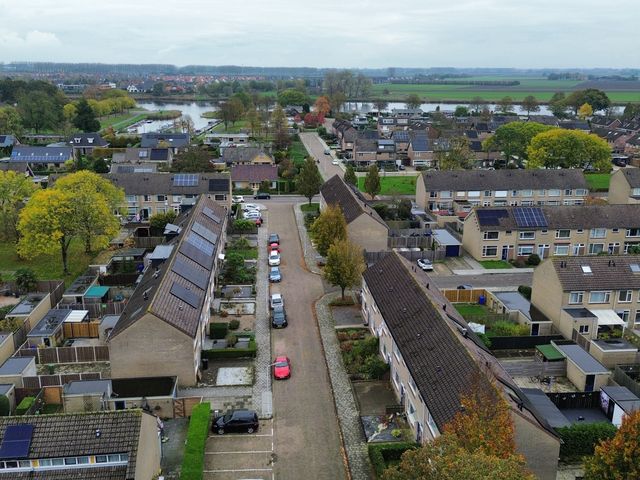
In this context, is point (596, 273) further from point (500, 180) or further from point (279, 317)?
point (500, 180)

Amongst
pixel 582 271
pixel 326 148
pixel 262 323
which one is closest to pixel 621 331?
pixel 582 271

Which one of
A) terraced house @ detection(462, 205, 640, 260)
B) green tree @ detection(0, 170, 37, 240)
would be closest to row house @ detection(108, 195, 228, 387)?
green tree @ detection(0, 170, 37, 240)

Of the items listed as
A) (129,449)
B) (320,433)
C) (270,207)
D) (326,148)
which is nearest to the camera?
(129,449)

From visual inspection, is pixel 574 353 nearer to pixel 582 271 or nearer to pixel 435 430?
pixel 582 271

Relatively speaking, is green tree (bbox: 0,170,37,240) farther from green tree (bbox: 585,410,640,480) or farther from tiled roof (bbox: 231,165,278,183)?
green tree (bbox: 585,410,640,480)

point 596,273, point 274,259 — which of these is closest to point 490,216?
point 596,273

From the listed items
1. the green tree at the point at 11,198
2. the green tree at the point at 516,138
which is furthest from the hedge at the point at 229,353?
the green tree at the point at 516,138

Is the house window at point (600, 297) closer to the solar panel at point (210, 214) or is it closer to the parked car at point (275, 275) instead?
the parked car at point (275, 275)
